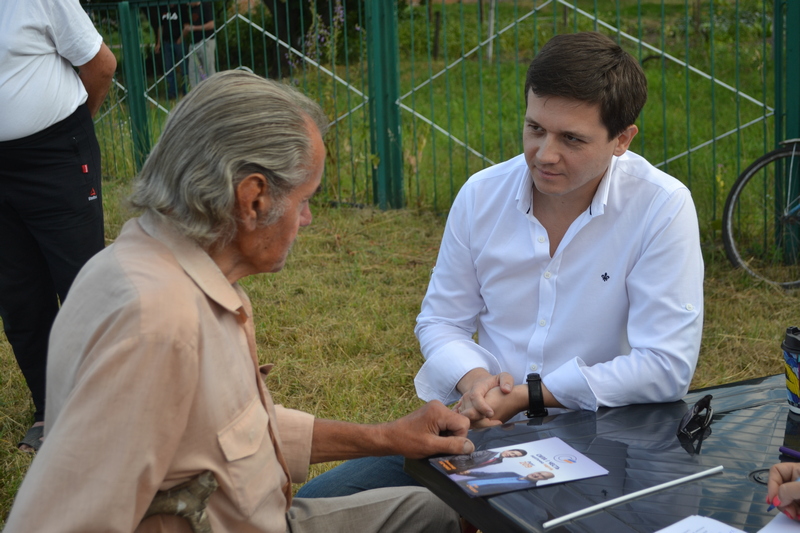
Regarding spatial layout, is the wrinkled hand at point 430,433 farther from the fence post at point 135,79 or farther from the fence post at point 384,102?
the fence post at point 135,79

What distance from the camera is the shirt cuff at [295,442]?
6.37 feet

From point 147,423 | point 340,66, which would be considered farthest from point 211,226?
point 340,66

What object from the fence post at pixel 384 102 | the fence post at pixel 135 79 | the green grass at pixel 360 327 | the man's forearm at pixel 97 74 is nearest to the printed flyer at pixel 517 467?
the green grass at pixel 360 327

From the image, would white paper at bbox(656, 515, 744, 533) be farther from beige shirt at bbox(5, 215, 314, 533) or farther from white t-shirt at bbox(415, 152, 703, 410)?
beige shirt at bbox(5, 215, 314, 533)

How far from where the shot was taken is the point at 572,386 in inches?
84.6

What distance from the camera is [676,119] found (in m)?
9.86

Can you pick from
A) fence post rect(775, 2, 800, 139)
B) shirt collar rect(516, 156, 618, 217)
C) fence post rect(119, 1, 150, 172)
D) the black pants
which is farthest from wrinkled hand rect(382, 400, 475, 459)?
fence post rect(119, 1, 150, 172)

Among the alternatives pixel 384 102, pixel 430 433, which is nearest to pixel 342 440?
pixel 430 433

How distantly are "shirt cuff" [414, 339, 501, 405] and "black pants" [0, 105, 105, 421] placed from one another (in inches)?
65.9

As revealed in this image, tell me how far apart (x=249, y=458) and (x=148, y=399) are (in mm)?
285

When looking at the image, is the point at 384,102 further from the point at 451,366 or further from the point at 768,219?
the point at 451,366

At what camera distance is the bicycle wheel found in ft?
17.2

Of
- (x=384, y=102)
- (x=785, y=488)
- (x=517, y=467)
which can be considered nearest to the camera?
(x=785, y=488)

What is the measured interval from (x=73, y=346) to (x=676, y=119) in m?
9.47
